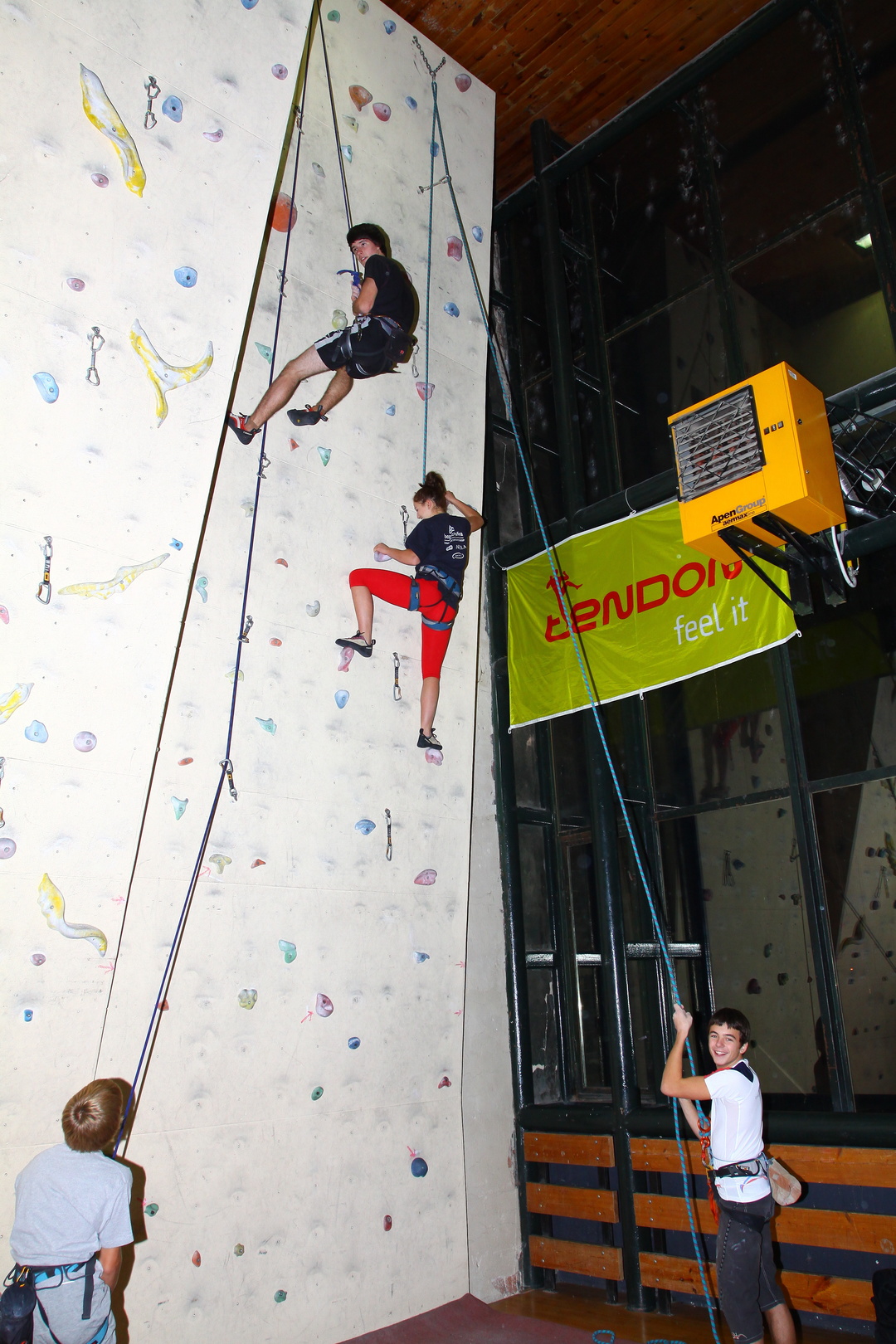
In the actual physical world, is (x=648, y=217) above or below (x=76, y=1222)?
above

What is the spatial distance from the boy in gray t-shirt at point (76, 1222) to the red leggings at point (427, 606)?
2544mm

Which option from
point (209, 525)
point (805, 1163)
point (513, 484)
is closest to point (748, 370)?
point (513, 484)

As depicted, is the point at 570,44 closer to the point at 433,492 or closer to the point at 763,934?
the point at 433,492

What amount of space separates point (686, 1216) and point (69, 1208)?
3022mm

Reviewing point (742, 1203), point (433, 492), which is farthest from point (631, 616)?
point (742, 1203)

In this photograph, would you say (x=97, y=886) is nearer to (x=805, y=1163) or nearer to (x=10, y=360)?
(x=10, y=360)

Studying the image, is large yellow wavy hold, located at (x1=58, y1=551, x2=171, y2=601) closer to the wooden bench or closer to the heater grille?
the heater grille

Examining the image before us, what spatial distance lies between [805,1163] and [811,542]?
2.66 meters

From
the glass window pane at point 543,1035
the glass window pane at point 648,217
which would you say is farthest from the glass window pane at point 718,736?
the glass window pane at point 648,217

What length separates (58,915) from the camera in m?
3.22

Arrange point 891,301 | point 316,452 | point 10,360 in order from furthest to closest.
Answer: point 891,301, point 316,452, point 10,360

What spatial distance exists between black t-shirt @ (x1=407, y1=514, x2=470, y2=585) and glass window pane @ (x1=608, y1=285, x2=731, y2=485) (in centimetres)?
167

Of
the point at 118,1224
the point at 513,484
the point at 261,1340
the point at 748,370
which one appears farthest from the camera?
the point at 513,484

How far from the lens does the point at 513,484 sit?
6.54 metres
